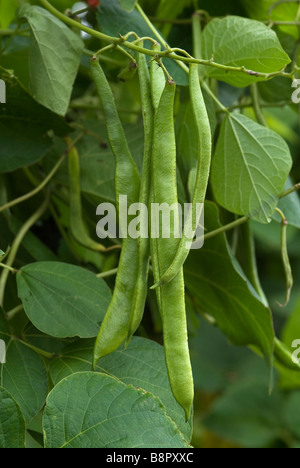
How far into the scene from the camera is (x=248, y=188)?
612mm

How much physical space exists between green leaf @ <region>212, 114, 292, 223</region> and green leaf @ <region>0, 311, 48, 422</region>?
0.84 feet

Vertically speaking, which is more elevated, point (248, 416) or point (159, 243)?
point (159, 243)

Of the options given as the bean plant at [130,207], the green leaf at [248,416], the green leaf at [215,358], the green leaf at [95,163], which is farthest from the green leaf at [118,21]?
the green leaf at [215,358]

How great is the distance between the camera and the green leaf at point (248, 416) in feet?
5.25

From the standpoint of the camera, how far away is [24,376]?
534 mm

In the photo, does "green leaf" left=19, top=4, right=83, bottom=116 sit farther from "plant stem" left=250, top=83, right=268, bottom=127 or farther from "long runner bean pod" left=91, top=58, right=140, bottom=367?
"plant stem" left=250, top=83, right=268, bottom=127

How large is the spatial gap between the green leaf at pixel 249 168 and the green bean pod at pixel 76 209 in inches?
6.4

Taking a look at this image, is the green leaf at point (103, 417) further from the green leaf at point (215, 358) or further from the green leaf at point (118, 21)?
the green leaf at point (215, 358)

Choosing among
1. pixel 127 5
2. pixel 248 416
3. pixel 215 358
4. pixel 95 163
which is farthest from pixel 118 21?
pixel 215 358

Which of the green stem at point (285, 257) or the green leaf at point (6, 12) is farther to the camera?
the green leaf at point (6, 12)

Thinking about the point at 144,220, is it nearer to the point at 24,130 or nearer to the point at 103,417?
the point at 103,417

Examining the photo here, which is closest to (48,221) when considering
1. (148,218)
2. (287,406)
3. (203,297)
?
(203,297)

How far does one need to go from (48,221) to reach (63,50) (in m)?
0.27

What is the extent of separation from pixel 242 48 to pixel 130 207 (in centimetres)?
23
